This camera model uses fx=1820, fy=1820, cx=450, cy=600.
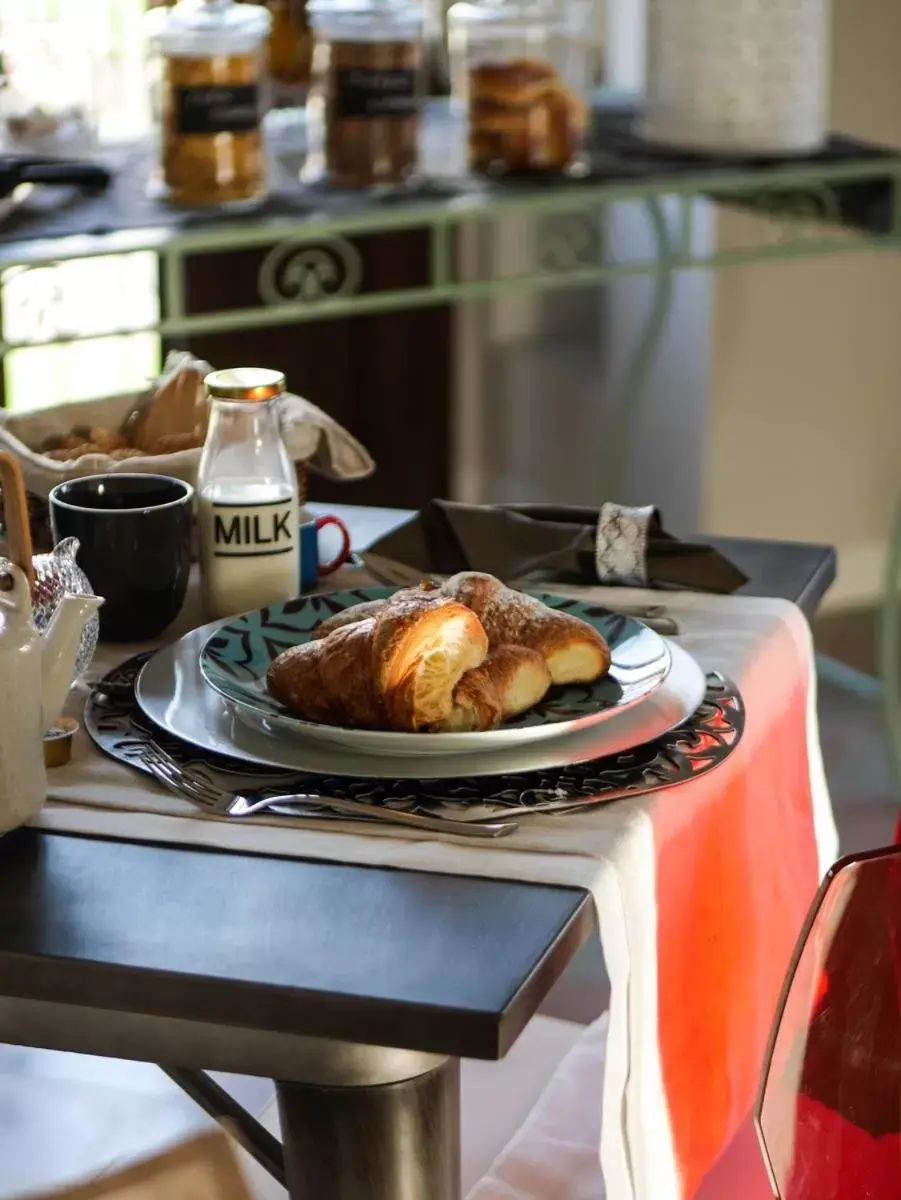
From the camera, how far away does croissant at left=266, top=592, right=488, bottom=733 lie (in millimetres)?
867

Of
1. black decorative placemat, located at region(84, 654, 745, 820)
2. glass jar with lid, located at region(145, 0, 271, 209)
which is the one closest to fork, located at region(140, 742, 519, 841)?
black decorative placemat, located at region(84, 654, 745, 820)

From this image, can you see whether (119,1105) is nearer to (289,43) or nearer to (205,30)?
(205,30)

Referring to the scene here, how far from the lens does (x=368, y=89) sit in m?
2.06

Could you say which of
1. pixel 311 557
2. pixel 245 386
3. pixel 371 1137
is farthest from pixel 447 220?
pixel 371 1137

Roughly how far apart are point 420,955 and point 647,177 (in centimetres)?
163

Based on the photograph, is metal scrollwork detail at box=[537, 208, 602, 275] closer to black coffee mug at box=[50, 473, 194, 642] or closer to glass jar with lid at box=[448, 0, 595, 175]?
glass jar with lid at box=[448, 0, 595, 175]

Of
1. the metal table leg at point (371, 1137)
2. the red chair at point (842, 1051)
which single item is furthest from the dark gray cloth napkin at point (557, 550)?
the red chair at point (842, 1051)

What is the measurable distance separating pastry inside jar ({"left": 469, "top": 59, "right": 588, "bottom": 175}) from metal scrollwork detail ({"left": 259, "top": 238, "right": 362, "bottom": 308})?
0.23 meters

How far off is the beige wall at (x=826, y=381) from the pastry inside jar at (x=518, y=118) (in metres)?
0.92

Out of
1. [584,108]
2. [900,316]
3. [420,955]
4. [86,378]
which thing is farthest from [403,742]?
[900,316]

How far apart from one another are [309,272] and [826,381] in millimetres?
1440

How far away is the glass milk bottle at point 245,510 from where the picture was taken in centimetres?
108

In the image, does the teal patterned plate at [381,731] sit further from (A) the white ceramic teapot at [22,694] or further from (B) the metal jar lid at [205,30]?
(B) the metal jar lid at [205,30]

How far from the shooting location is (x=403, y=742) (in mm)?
854
